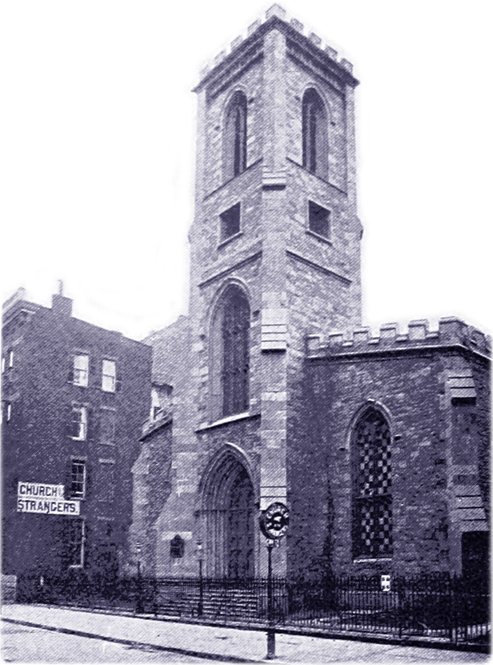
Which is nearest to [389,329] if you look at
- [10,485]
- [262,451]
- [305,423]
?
[305,423]

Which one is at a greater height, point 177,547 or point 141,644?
point 177,547

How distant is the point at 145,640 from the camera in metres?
15.6

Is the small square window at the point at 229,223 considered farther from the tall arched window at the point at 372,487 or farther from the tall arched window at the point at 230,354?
the tall arched window at the point at 372,487

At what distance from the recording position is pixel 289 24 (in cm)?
2675

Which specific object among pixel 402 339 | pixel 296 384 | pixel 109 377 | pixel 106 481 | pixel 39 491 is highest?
pixel 109 377

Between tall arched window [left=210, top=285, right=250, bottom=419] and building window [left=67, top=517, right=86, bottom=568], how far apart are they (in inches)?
436

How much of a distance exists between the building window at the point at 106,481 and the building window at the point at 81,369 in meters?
3.71

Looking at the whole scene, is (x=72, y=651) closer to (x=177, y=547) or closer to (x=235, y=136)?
(x=177, y=547)

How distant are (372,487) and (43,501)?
49.9 ft

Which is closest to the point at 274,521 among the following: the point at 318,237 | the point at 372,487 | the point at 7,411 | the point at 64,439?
the point at 372,487

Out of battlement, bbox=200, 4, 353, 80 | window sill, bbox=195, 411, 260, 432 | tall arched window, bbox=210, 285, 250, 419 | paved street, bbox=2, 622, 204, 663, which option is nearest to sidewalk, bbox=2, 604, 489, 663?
paved street, bbox=2, 622, 204, 663

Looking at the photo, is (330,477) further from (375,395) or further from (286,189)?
(286,189)

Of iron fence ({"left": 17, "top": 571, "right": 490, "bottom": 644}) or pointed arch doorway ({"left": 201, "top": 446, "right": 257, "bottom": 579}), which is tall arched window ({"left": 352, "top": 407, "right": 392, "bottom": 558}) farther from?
pointed arch doorway ({"left": 201, "top": 446, "right": 257, "bottom": 579})

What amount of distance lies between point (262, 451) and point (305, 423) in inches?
69.3
